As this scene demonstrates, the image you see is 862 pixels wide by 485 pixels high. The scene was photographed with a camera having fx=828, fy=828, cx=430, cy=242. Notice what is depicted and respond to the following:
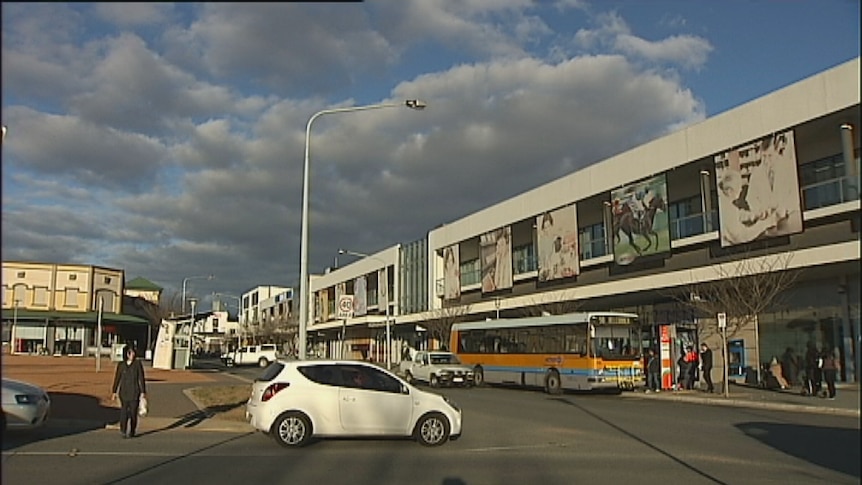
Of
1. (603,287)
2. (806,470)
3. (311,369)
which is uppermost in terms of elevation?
(603,287)

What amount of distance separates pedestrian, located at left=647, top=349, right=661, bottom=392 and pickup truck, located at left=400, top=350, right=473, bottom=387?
8585 millimetres

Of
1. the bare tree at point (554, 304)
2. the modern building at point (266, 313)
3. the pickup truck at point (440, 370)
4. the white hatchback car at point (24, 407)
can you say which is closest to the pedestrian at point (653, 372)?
the pickup truck at point (440, 370)

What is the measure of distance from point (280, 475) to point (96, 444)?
17.5 ft

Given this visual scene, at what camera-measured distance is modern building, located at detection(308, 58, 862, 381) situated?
13.9 metres

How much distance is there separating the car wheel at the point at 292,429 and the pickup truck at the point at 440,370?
77.2 ft

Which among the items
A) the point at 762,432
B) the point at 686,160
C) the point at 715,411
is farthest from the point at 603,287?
the point at 762,432

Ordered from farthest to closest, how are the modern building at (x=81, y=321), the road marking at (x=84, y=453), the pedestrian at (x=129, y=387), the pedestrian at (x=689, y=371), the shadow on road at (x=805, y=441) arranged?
the modern building at (x=81, y=321)
the pedestrian at (x=689, y=371)
the pedestrian at (x=129, y=387)
the road marking at (x=84, y=453)
the shadow on road at (x=805, y=441)

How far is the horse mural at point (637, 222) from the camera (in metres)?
40.6

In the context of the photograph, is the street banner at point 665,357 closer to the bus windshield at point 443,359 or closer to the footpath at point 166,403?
the footpath at point 166,403

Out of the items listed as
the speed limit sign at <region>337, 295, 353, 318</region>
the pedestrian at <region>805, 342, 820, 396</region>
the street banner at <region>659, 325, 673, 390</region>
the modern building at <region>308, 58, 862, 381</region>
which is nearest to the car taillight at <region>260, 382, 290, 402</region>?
the modern building at <region>308, 58, 862, 381</region>

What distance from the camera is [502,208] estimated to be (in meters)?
58.5

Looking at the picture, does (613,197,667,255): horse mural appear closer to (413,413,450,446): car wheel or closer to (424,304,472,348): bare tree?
(424,304,472,348): bare tree

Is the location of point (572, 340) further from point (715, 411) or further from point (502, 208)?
point (502, 208)

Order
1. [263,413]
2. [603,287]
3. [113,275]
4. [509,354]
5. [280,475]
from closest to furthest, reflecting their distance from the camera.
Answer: [280,475], [263,413], [509,354], [603,287], [113,275]
